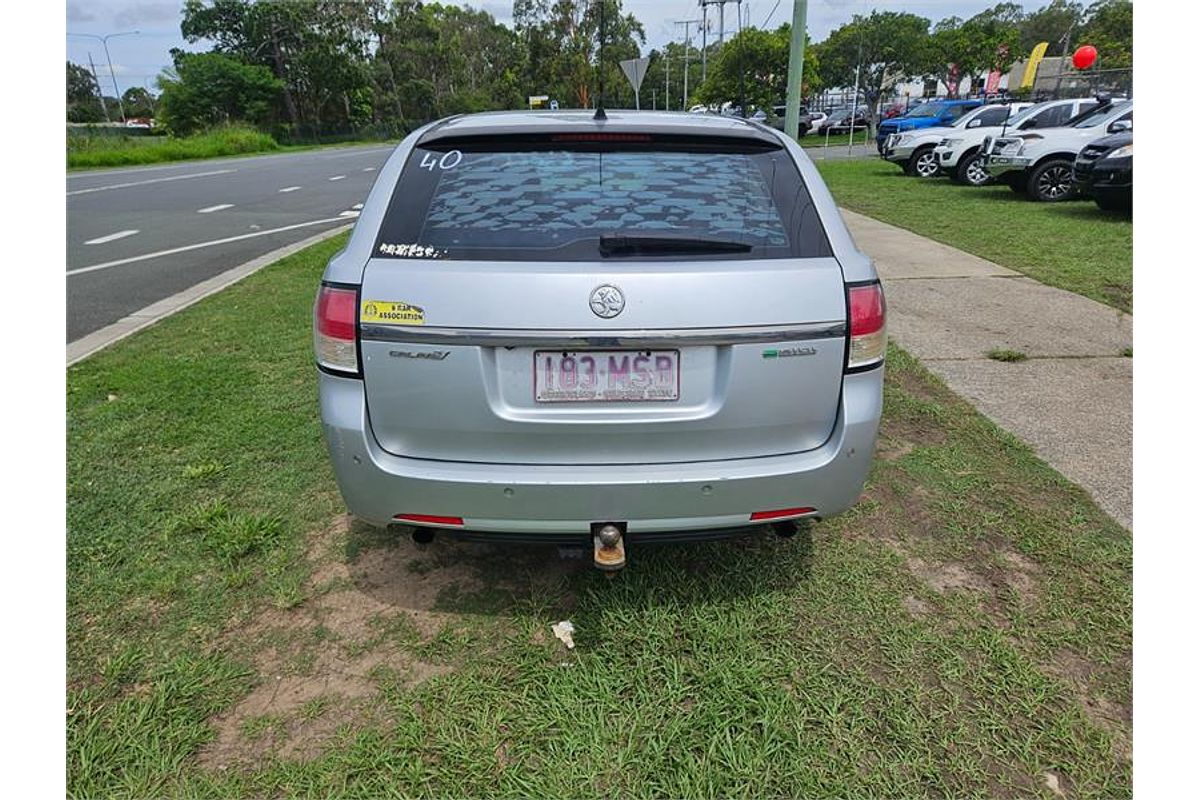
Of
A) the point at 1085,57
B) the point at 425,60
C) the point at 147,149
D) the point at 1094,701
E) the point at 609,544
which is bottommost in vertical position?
the point at 1094,701

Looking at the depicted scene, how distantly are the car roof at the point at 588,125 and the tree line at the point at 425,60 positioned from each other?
38.3 meters

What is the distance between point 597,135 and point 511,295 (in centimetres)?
74

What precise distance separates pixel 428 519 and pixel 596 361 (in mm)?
711

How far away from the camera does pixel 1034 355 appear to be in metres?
4.96

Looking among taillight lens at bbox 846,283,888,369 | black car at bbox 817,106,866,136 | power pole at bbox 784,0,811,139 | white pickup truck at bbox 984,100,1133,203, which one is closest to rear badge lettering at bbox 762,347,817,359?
taillight lens at bbox 846,283,888,369

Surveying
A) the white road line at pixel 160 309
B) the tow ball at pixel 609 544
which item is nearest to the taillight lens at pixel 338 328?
the tow ball at pixel 609 544

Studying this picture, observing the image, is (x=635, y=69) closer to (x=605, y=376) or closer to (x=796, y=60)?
(x=796, y=60)

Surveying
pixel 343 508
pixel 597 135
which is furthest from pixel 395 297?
pixel 343 508

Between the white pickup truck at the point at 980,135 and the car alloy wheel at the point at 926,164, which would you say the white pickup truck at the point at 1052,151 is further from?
the car alloy wheel at the point at 926,164

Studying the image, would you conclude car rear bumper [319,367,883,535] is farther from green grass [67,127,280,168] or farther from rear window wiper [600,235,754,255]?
green grass [67,127,280,168]

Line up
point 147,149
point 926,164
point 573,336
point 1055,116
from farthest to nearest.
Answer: point 147,149, point 926,164, point 1055,116, point 573,336

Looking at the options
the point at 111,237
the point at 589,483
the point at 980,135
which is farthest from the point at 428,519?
the point at 980,135

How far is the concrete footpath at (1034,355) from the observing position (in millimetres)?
3582

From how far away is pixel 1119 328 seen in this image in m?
5.50
